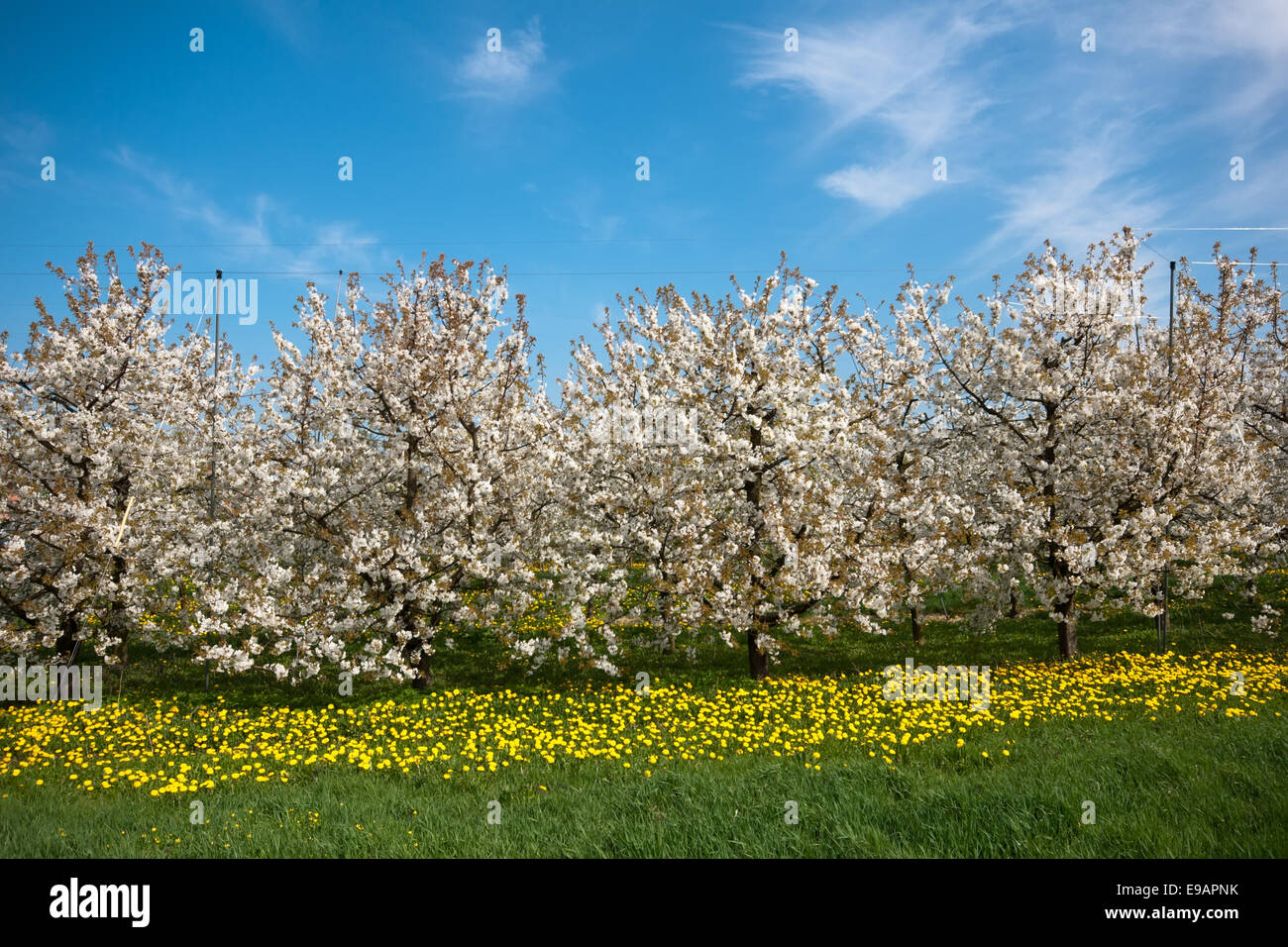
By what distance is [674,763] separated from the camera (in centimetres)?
1059

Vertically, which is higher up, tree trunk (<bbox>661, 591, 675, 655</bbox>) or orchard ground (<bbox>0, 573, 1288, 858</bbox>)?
tree trunk (<bbox>661, 591, 675, 655</bbox>)

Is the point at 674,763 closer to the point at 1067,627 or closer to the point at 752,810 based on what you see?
the point at 752,810

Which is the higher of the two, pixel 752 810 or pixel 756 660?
pixel 752 810

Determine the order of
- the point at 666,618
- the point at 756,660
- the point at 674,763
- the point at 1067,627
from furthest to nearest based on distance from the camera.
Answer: the point at 1067,627
the point at 756,660
the point at 666,618
the point at 674,763

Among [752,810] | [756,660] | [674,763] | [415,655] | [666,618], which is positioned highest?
[666,618]

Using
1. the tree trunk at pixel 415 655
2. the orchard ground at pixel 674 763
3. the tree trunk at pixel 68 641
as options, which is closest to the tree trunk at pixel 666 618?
the orchard ground at pixel 674 763

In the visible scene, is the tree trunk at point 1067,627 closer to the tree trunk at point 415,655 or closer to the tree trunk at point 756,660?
the tree trunk at point 756,660

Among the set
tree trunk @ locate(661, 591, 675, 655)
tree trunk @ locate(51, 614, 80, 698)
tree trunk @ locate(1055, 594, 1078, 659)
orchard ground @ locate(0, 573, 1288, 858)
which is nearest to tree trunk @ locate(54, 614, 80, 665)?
tree trunk @ locate(51, 614, 80, 698)

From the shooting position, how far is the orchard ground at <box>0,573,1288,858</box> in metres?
7.59

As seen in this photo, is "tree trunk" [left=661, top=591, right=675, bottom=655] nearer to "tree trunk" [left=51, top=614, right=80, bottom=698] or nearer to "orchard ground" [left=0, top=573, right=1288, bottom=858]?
"orchard ground" [left=0, top=573, right=1288, bottom=858]

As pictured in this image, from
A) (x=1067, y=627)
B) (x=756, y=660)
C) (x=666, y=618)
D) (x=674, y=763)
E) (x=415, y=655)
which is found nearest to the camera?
(x=674, y=763)

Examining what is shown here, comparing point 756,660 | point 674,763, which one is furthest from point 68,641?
point 756,660

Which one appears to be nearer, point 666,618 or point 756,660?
point 666,618
